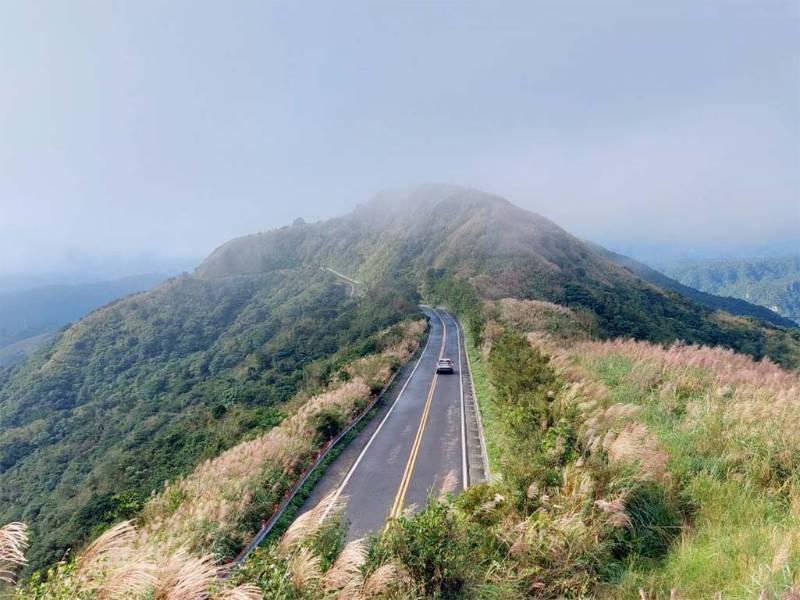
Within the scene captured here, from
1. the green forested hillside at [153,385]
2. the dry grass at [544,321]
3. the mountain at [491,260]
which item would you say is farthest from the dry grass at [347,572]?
the mountain at [491,260]

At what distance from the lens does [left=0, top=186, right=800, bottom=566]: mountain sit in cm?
2528

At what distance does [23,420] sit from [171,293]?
38.5 metres

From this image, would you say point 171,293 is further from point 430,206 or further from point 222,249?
point 430,206

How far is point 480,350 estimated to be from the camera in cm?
2708

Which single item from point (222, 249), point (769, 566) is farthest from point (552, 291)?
point (222, 249)

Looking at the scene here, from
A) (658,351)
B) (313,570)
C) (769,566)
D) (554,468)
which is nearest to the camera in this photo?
(769,566)

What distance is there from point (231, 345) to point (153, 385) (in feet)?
40.0

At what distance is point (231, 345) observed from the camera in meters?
66.4

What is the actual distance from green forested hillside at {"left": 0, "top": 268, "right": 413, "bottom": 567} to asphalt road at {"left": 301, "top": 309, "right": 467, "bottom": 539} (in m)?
6.20

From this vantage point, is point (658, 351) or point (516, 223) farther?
point (516, 223)

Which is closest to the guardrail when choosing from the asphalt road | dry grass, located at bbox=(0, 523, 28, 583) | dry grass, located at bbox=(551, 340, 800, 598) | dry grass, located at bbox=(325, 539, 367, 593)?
the asphalt road

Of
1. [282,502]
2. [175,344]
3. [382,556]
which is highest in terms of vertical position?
[382,556]

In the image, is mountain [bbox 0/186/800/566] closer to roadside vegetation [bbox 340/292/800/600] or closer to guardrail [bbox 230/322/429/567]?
guardrail [bbox 230/322/429/567]

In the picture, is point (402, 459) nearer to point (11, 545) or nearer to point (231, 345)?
point (11, 545)
